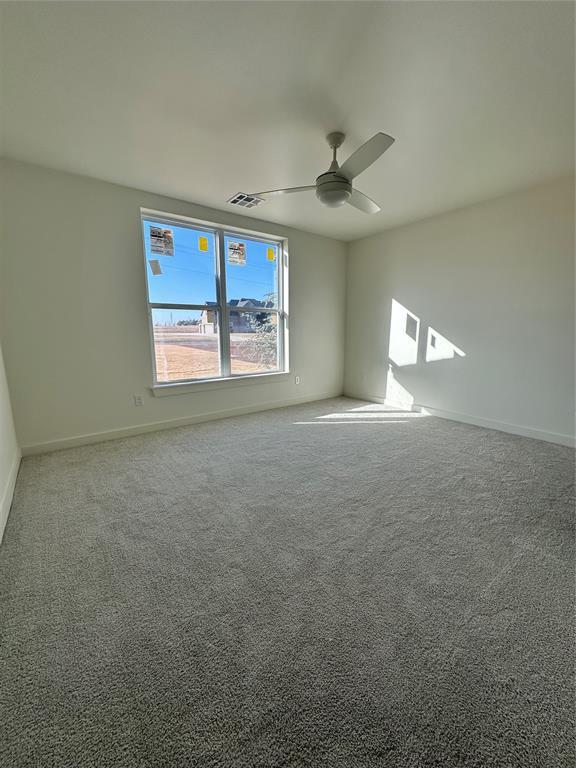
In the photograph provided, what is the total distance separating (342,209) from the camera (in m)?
3.58

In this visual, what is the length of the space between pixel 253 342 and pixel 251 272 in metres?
0.95

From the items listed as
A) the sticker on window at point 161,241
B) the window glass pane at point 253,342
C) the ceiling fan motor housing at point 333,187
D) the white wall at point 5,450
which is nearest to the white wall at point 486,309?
the window glass pane at point 253,342

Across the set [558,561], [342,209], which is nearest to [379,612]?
[558,561]

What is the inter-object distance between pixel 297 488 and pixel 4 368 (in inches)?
105

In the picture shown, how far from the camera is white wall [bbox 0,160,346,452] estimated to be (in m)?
2.67

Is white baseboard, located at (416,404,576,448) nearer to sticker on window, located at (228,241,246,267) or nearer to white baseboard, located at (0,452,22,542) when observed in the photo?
sticker on window, located at (228,241,246,267)

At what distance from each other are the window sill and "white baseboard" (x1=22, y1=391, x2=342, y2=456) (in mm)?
327

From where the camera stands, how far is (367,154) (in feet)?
6.37

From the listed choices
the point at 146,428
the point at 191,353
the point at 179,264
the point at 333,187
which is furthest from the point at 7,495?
the point at 333,187

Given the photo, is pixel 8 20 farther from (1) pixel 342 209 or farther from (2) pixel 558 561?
(2) pixel 558 561

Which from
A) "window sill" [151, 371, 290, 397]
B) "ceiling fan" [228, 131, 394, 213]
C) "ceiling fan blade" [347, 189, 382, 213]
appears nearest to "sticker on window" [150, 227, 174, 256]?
"window sill" [151, 371, 290, 397]

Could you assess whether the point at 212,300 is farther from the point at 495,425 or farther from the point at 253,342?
the point at 495,425

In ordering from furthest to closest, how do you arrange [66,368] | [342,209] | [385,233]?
1. [385,233]
2. [342,209]
3. [66,368]

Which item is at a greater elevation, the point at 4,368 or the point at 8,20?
the point at 8,20
